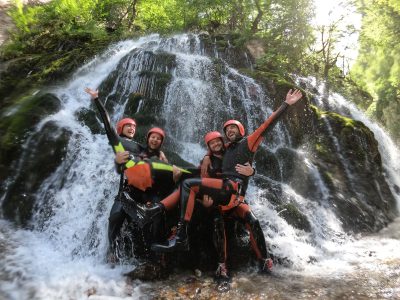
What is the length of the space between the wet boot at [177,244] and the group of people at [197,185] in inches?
8.6

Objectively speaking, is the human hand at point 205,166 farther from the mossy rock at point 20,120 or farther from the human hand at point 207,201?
the mossy rock at point 20,120

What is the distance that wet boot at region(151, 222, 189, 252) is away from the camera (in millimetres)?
4633

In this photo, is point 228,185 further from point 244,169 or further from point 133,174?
point 133,174

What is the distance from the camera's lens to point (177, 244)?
463cm

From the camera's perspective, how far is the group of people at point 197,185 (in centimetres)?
497

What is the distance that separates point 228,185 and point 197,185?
453 millimetres

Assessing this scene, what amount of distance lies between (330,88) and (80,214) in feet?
42.9

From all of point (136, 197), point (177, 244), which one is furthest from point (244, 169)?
point (136, 197)

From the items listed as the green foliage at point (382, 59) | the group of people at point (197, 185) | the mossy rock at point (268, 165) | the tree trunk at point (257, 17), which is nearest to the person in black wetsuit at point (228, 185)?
the group of people at point (197, 185)

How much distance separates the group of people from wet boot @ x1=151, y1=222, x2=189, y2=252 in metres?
0.22

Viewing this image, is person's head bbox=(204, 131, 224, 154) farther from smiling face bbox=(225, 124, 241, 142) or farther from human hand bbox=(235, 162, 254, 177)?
human hand bbox=(235, 162, 254, 177)

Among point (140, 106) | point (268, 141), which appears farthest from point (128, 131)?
point (268, 141)

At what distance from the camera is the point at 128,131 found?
5656 millimetres

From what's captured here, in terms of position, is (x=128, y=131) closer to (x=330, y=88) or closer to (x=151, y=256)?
(x=151, y=256)
